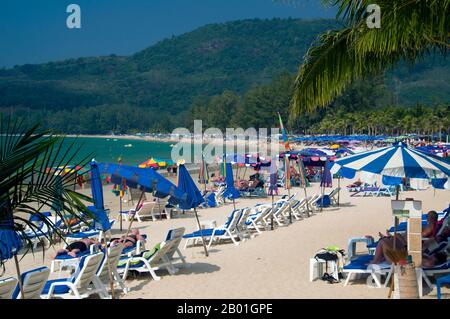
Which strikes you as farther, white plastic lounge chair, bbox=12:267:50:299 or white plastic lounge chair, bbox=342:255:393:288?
white plastic lounge chair, bbox=342:255:393:288

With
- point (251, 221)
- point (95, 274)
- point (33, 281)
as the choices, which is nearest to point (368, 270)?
point (95, 274)

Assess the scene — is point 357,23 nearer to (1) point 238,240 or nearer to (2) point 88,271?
(2) point 88,271

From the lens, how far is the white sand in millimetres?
6863

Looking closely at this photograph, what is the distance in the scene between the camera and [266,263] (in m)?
8.52

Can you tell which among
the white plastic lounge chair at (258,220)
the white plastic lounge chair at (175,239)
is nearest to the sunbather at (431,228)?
the white plastic lounge chair at (175,239)

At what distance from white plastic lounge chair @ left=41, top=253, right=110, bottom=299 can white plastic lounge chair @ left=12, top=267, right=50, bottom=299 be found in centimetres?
44

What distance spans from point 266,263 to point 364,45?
3579 mm

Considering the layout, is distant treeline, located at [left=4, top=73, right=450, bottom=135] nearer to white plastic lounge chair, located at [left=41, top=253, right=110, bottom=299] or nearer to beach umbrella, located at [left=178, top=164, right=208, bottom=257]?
beach umbrella, located at [left=178, top=164, right=208, bottom=257]

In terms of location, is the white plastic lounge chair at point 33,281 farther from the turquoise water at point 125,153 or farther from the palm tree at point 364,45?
the turquoise water at point 125,153

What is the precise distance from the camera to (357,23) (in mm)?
7168

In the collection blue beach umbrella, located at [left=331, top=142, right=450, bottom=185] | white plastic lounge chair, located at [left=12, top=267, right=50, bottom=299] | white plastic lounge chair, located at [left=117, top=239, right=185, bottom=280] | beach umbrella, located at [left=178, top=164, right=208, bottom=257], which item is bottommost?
white plastic lounge chair, located at [left=117, top=239, right=185, bottom=280]

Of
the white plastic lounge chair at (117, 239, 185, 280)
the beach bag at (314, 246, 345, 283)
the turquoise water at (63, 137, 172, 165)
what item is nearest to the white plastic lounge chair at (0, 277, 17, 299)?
the white plastic lounge chair at (117, 239, 185, 280)

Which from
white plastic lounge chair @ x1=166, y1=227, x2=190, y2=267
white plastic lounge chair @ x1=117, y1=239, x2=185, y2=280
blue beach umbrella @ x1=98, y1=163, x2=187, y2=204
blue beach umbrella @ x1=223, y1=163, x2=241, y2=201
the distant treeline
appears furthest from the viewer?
the distant treeline
